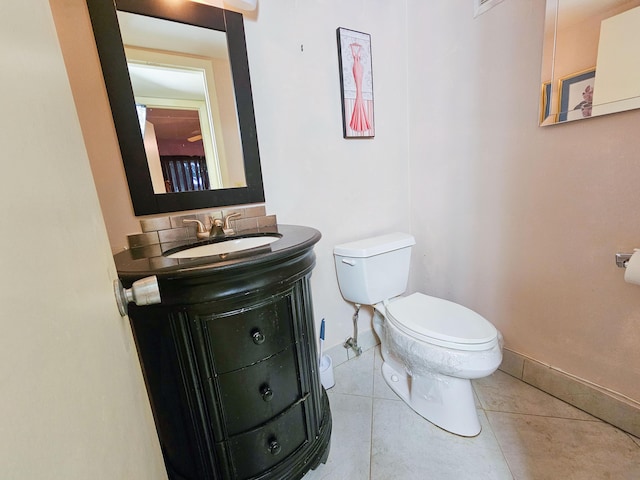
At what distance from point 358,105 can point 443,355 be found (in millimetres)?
1274

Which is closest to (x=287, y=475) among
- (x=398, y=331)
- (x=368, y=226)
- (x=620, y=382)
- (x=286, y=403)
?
(x=286, y=403)

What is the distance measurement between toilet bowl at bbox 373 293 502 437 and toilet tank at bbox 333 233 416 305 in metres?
0.13

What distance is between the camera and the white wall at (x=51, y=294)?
24cm

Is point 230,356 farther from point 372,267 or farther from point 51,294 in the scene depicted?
point 372,267

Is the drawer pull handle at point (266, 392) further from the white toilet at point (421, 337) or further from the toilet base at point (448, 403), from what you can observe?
the toilet base at point (448, 403)

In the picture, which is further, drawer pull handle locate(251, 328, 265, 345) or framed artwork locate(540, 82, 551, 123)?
framed artwork locate(540, 82, 551, 123)

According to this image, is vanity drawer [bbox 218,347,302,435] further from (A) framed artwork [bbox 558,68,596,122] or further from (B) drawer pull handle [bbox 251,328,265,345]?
(A) framed artwork [bbox 558,68,596,122]

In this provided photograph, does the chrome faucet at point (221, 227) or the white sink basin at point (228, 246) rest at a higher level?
the chrome faucet at point (221, 227)

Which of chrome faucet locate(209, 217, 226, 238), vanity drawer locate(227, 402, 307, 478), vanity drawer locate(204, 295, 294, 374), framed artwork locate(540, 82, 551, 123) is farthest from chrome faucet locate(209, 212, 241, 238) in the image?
framed artwork locate(540, 82, 551, 123)

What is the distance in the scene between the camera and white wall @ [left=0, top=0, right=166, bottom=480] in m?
0.24

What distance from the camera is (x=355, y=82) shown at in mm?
1440

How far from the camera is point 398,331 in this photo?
4.09 feet

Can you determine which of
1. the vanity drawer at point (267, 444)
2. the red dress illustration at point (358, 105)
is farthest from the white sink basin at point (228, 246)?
the red dress illustration at point (358, 105)

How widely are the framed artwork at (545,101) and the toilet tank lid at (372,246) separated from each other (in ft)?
2.54
